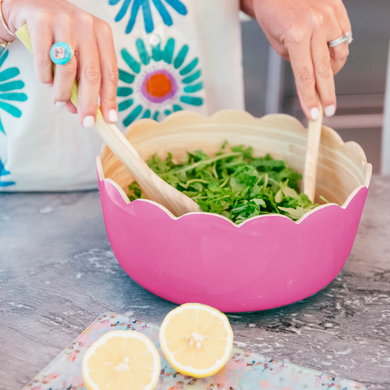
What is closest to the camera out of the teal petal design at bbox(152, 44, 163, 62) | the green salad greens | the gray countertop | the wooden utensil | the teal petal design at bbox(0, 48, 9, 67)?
the gray countertop

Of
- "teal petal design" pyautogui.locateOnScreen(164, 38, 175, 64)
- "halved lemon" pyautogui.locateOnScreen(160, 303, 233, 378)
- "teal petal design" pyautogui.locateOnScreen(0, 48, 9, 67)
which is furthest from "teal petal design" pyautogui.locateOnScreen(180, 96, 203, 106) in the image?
"halved lemon" pyautogui.locateOnScreen(160, 303, 233, 378)

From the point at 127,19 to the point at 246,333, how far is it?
81cm

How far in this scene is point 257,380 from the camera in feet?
1.90

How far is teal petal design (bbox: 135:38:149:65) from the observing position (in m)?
1.08

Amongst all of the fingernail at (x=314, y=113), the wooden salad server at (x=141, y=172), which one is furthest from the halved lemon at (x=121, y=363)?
the fingernail at (x=314, y=113)

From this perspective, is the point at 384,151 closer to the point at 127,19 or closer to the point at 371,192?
the point at 371,192

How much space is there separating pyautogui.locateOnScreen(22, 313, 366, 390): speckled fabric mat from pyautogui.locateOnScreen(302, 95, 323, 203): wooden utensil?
1.19ft

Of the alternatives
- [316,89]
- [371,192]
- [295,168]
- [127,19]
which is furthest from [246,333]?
[127,19]

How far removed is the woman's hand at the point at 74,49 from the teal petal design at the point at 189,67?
436 millimetres

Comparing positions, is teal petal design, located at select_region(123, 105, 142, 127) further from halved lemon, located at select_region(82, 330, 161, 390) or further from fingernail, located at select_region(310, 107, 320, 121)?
halved lemon, located at select_region(82, 330, 161, 390)

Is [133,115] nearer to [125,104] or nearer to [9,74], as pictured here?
[125,104]

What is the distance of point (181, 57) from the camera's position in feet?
3.74

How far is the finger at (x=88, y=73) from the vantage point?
27.7 inches

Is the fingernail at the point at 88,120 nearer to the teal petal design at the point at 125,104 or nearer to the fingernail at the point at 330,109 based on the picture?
the teal petal design at the point at 125,104
